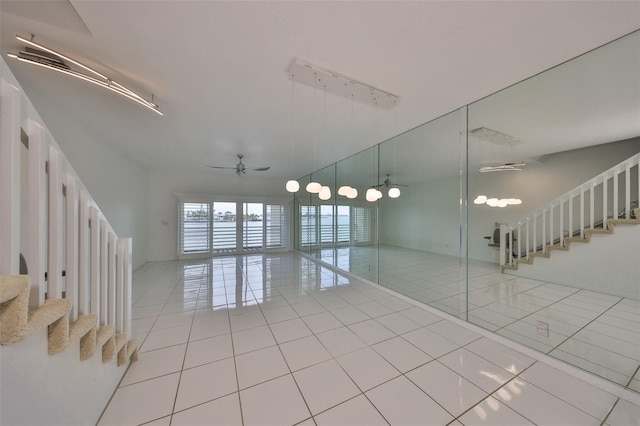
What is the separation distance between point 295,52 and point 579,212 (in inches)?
123

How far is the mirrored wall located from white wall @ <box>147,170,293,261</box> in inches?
205

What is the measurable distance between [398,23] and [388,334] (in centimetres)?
294

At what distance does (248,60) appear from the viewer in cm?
191

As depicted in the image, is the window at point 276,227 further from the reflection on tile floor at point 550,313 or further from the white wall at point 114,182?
the reflection on tile floor at point 550,313

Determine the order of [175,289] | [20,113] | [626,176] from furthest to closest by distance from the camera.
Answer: [175,289], [626,176], [20,113]

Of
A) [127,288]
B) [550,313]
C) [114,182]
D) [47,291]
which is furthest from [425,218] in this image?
[114,182]

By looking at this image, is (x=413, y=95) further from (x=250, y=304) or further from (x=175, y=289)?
(x=175, y=289)

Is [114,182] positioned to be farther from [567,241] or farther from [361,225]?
[567,241]

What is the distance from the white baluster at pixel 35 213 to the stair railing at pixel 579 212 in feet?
12.8

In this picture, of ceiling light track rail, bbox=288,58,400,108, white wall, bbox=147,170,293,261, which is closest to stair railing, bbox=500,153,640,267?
ceiling light track rail, bbox=288,58,400,108

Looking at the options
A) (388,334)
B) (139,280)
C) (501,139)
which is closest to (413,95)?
(501,139)

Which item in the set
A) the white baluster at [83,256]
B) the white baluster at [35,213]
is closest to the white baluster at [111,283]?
the white baluster at [83,256]

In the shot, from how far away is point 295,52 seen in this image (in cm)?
180

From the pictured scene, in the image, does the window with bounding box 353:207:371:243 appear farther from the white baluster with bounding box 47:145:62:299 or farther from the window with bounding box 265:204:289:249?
the white baluster with bounding box 47:145:62:299
